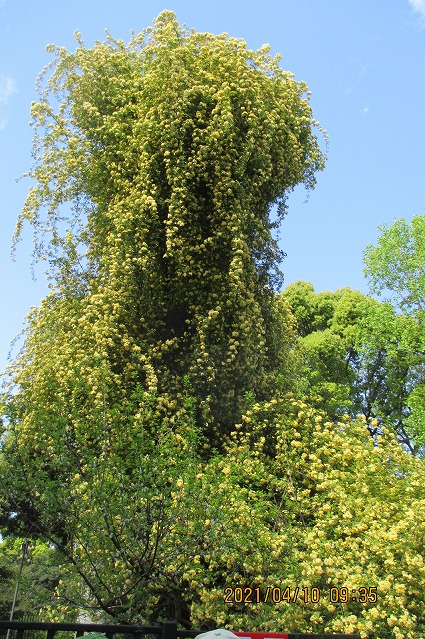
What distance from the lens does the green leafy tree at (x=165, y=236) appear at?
34.1ft

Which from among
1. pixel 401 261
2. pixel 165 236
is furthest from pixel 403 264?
pixel 165 236

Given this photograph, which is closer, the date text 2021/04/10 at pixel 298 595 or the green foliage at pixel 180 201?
the date text 2021/04/10 at pixel 298 595

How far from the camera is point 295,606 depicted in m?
7.02

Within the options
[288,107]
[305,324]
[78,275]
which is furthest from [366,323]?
[78,275]

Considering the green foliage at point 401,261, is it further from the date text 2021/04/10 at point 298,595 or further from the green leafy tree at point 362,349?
the date text 2021/04/10 at point 298,595

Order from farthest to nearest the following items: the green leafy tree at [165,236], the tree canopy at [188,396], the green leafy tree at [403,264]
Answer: the green leafy tree at [403,264] → the green leafy tree at [165,236] → the tree canopy at [188,396]

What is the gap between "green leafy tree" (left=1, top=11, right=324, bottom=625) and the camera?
1041 cm

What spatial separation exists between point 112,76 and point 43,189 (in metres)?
2.90

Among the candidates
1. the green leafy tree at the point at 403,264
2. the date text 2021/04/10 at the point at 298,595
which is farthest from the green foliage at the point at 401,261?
the date text 2021/04/10 at the point at 298,595

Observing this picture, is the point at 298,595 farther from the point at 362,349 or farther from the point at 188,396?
the point at 362,349

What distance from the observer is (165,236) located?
11.4m

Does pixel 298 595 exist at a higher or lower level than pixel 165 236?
lower

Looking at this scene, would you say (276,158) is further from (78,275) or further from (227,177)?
(78,275)

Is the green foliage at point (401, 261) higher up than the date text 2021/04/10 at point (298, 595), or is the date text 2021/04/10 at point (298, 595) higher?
the green foliage at point (401, 261)
